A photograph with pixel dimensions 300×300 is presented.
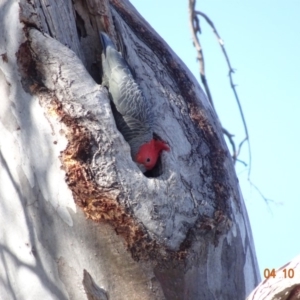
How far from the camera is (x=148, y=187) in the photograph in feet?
7.25

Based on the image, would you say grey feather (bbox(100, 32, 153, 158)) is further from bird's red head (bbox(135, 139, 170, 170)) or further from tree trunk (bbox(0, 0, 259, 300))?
tree trunk (bbox(0, 0, 259, 300))

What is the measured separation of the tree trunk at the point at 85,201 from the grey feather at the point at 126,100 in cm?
14

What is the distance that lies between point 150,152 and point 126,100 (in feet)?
0.67

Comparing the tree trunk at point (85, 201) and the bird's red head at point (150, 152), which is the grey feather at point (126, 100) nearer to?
the bird's red head at point (150, 152)

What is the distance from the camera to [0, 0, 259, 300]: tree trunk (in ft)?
7.09

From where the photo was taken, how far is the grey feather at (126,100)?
8.08ft

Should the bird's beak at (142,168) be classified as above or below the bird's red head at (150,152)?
below

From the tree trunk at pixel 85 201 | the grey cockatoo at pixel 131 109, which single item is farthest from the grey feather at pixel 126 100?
the tree trunk at pixel 85 201

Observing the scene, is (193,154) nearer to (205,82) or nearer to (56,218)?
(56,218)

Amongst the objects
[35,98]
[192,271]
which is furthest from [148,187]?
[35,98]

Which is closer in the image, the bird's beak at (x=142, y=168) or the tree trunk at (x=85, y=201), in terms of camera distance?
the tree trunk at (x=85, y=201)

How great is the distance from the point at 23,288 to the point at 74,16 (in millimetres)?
1020

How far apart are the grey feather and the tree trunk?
0.14 meters

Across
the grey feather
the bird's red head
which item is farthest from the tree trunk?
the grey feather
